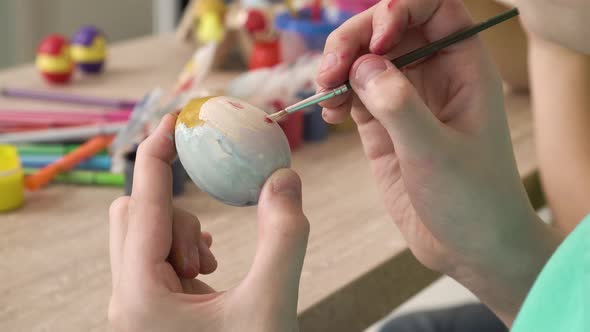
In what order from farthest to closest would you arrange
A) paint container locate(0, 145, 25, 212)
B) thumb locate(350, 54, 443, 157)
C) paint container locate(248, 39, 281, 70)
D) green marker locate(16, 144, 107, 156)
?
paint container locate(248, 39, 281, 70) → green marker locate(16, 144, 107, 156) → paint container locate(0, 145, 25, 212) → thumb locate(350, 54, 443, 157)

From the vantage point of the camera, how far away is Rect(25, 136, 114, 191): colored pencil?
0.83 metres

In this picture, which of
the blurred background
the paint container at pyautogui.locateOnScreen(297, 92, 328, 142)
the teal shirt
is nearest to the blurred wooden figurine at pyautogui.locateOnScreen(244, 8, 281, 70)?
the paint container at pyautogui.locateOnScreen(297, 92, 328, 142)

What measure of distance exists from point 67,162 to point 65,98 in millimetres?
222

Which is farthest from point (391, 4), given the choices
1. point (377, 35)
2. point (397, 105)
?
point (397, 105)

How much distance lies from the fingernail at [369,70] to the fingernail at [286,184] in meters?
0.09

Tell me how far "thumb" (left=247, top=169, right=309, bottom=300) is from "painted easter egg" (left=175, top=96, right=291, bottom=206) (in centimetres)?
5

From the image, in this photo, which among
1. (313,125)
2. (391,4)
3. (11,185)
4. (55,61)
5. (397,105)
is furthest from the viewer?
(55,61)

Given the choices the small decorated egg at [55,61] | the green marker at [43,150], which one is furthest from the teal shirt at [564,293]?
the small decorated egg at [55,61]

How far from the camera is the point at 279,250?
0.46m

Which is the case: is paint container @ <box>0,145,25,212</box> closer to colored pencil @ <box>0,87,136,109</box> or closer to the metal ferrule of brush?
colored pencil @ <box>0,87,136,109</box>

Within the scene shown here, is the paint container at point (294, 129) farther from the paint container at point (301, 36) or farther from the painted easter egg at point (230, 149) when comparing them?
the painted easter egg at point (230, 149)

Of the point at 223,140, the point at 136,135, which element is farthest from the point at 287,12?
the point at 223,140

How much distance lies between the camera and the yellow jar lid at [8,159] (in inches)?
31.1

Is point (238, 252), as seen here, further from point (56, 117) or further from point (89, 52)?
point (89, 52)
